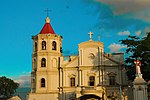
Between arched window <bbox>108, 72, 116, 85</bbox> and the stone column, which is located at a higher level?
arched window <bbox>108, 72, 116, 85</bbox>

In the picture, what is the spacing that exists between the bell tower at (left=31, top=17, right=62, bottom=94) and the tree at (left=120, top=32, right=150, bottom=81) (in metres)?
11.2

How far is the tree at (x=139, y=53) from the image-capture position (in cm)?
3663

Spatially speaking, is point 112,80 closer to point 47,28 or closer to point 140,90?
point 47,28

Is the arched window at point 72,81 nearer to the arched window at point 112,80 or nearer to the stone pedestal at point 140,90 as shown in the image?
the arched window at point 112,80

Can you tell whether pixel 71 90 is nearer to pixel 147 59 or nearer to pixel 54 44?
pixel 54 44

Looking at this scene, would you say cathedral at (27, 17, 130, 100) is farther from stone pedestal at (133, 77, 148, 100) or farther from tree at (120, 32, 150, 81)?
stone pedestal at (133, 77, 148, 100)

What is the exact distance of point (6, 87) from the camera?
224 ft

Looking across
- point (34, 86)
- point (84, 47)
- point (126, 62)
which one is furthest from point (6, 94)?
point (126, 62)

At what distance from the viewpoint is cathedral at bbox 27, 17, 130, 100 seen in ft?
142

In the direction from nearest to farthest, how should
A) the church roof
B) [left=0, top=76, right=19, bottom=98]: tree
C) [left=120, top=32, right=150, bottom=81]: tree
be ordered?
[left=120, top=32, right=150, bottom=81]: tree → the church roof → [left=0, top=76, right=19, bottom=98]: tree

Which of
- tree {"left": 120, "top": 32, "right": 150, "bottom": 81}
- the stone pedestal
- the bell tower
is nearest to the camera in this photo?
the stone pedestal

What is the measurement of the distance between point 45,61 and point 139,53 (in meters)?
14.8

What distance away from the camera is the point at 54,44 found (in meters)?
46.9

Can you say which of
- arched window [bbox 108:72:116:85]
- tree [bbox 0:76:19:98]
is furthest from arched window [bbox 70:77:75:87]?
tree [bbox 0:76:19:98]
